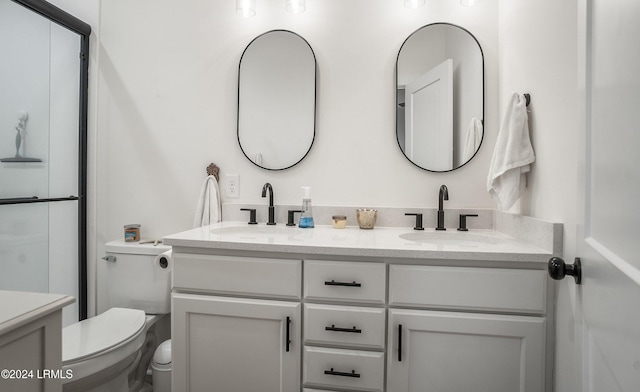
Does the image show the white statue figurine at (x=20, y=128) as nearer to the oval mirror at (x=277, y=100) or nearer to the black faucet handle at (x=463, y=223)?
the oval mirror at (x=277, y=100)

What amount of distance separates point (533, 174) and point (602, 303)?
0.88 meters

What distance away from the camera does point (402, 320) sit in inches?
44.9

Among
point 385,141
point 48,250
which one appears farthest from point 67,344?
point 385,141

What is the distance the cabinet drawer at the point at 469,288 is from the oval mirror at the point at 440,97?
0.69 m

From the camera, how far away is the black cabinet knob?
71 cm

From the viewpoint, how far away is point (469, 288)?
1.12 meters

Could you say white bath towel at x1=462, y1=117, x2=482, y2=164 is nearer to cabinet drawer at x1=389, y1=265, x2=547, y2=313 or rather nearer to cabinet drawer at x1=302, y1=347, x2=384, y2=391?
cabinet drawer at x1=389, y1=265, x2=547, y2=313

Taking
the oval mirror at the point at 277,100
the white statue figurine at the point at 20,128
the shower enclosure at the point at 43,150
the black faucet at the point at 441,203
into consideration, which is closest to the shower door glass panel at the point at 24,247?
the shower enclosure at the point at 43,150

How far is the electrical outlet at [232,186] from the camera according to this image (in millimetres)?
1835

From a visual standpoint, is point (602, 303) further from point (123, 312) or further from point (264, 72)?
point (123, 312)

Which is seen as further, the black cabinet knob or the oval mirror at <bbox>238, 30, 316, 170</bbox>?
the oval mirror at <bbox>238, 30, 316, 170</bbox>

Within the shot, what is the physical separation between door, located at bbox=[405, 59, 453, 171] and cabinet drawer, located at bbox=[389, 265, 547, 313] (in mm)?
698

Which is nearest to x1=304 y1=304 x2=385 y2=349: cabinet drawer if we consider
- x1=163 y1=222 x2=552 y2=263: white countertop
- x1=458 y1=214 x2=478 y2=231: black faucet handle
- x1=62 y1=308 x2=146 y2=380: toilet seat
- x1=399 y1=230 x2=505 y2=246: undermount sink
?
x1=163 y1=222 x2=552 y2=263: white countertop

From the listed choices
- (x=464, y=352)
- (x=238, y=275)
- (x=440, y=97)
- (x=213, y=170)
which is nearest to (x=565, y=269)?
(x=464, y=352)
